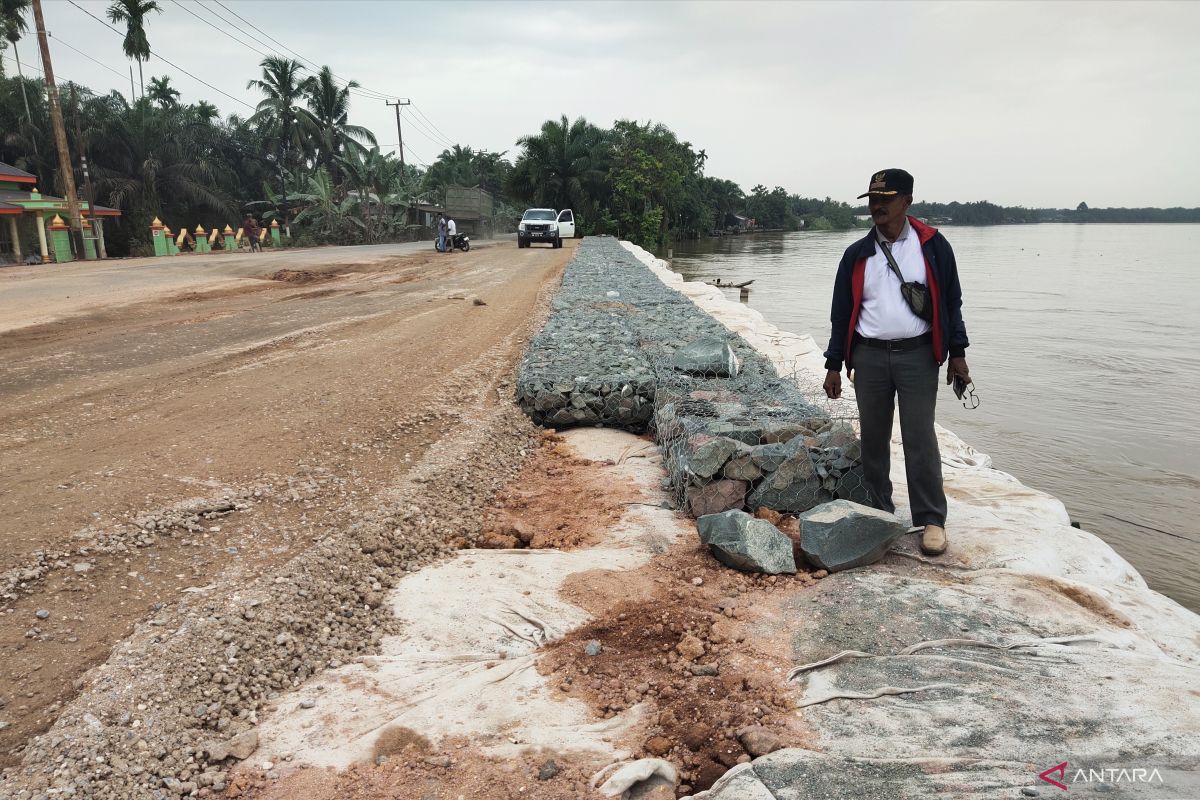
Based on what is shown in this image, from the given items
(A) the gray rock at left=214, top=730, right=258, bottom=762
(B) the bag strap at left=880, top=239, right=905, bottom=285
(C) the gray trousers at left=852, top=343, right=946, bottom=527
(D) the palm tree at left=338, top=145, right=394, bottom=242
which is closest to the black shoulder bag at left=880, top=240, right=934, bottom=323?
(B) the bag strap at left=880, top=239, right=905, bottom=285

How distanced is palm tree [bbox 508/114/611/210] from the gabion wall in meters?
34.0

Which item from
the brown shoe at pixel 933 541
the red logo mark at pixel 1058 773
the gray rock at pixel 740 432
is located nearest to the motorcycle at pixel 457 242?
the gray rock at pixel 740 432

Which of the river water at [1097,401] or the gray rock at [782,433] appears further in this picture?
the river water at [1097,401]

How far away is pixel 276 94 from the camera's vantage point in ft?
124

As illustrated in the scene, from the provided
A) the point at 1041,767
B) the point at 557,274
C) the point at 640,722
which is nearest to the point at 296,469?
the point at 640,722

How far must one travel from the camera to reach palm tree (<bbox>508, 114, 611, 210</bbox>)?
41688 millimetres

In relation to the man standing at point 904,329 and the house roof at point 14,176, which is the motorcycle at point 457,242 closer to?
the house roof at point 14,176

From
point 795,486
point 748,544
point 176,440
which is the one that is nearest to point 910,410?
point 795,486

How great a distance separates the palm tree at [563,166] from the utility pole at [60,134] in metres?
24.3

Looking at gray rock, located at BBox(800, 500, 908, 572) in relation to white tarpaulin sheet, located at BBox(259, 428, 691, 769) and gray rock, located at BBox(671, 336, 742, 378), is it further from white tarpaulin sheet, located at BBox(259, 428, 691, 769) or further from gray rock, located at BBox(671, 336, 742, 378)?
gray rock, located at BBox(671, 336, 742, 378)

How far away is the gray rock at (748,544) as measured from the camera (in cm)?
356

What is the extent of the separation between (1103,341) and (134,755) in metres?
19.0

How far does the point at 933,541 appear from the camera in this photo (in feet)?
11.7

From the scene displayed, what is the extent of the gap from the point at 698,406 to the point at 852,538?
197 cm
